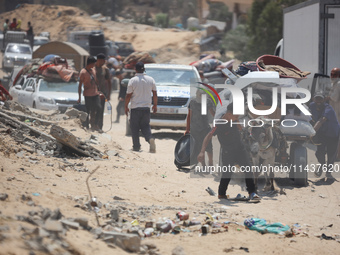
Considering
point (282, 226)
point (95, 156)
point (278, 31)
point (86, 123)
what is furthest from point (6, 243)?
point (278, 31)

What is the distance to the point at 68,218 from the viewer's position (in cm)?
607

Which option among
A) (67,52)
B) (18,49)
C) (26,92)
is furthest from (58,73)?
(18,49)

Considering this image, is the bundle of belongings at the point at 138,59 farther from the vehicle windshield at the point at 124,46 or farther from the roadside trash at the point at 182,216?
the vehicle windshield at the point at 124,46

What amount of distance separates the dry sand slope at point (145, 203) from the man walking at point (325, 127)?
59 centimetres

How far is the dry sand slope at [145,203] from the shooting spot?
5828mm

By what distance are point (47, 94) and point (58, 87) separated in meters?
0.59

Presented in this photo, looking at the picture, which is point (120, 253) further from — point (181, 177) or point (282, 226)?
point (181, 177)

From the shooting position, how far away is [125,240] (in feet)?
19.1

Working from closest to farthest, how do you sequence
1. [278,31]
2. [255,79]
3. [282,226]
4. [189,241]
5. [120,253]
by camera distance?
1. [120,253]
2. [189,241]
3. [282,226]
4. [255,79]
5. [278,31]

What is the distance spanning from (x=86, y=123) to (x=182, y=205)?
6913 mm

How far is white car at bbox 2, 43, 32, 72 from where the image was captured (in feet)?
117

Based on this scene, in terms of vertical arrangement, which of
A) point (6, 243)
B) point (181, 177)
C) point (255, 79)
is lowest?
point (181, 177)

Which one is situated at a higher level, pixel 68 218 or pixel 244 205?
pixel 68 218

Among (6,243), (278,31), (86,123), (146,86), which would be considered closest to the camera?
(6,243)
